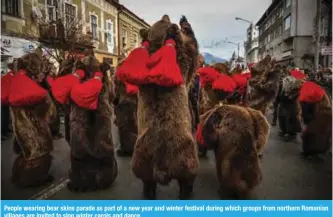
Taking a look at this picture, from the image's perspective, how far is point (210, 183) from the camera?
10.5 feet

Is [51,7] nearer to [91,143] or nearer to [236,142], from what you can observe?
[91,143]

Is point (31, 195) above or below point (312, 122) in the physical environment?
below

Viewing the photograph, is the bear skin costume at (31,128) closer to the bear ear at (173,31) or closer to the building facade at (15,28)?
the building facade at (15,28)

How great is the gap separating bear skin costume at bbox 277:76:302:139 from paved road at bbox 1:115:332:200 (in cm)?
127

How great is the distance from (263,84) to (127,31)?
1868mm

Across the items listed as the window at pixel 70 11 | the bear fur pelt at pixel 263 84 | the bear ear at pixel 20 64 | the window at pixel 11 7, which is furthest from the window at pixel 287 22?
the window at pixel 11 7

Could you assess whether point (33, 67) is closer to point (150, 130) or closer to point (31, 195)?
point (31, 195)

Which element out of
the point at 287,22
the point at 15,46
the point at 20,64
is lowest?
the point at 20,64

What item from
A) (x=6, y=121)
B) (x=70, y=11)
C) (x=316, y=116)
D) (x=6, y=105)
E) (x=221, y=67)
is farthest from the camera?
(x=70, y=11)

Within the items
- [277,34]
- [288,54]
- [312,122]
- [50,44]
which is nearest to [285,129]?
[312,122]

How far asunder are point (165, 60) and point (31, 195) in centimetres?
174

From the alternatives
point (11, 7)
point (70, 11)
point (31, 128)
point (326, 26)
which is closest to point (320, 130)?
point (326, 26)

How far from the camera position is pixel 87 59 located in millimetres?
2951

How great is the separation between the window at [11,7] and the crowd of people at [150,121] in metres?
0.46
